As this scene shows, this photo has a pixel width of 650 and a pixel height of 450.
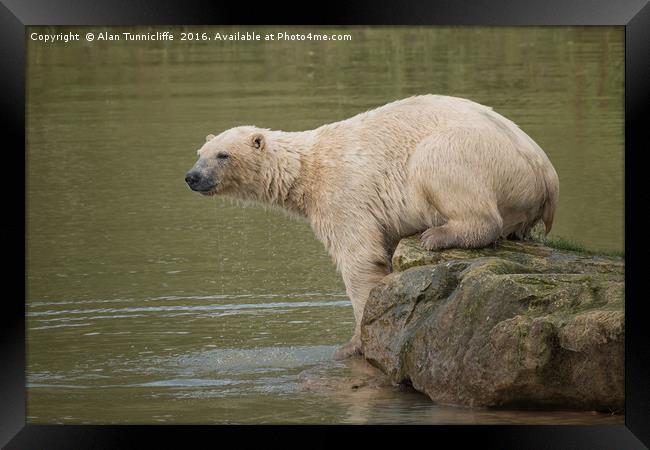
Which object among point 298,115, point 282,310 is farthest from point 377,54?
point 282,310

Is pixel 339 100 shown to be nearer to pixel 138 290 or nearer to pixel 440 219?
pixel 138 290

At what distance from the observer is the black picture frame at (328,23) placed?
20.5 ft

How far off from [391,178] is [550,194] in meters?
1.15

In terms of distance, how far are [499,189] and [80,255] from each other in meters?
4.95

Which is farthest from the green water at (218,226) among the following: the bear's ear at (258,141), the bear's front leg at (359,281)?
the bear's ear at (258,141)

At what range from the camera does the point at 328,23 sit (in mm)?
6324

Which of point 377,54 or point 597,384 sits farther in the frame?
point 377,54

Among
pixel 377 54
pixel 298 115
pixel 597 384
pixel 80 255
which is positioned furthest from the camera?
pixel 377 54

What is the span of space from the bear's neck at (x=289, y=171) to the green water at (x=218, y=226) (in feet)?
3.31

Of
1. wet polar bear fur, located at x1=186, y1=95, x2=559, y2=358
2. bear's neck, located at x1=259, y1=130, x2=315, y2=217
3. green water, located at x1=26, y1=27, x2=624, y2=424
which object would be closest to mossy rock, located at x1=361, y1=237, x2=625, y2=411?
green water, located at x1=26, y1=27, x2=624, y2=424

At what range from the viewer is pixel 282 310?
33.5ft

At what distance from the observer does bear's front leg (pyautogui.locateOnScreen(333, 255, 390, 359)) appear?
893cm

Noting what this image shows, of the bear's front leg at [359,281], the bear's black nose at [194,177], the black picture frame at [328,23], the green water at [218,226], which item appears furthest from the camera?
the bear's black nose at [194,177]

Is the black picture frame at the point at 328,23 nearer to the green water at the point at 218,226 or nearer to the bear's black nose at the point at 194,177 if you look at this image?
the green water at the point at 218,226
